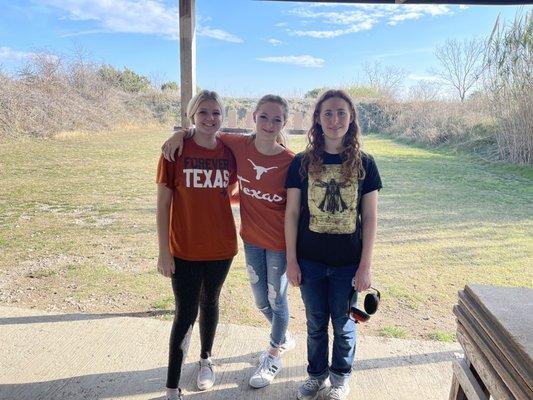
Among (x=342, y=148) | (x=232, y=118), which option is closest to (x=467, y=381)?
(x=342, y=148)

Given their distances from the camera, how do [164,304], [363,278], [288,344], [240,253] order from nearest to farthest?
1. [363,278]
2. [288,344]
3. [164,304]
4. [240,253]

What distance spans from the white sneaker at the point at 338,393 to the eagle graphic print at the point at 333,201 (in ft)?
2.46

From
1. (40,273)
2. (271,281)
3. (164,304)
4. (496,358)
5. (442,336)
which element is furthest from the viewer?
(40,273)

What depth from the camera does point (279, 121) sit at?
1.90 m

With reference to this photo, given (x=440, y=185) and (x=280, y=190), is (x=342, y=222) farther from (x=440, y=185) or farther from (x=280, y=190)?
(x=440, y=185)

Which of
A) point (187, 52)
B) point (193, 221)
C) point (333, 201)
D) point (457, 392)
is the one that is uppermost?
point (187, 52)

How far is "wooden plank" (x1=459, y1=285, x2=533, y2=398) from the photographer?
112cm

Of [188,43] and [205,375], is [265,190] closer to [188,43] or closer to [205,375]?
[205,375]

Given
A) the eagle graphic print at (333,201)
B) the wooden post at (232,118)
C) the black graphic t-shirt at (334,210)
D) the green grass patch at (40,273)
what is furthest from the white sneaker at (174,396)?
the green grass patch at (40,273)

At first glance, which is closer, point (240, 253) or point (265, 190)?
point (265, 190)

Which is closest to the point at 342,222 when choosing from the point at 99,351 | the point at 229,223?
the point at 229,223

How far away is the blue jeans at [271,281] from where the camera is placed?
6.43 ft

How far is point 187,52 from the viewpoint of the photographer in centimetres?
241

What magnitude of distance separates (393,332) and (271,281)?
1225mm
